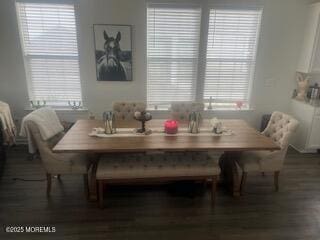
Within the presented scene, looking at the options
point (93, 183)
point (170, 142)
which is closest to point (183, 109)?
point (170, 142)

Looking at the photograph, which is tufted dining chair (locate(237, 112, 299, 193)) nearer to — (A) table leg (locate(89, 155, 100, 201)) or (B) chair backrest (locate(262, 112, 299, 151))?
(B) chair backrest (locate(262, 112, 299, 151))

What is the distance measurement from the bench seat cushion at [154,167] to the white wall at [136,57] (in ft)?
5.65

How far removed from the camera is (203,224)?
221cm

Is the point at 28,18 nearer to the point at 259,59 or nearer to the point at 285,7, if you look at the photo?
the point at 259,59

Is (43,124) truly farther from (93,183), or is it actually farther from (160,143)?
(160,143)

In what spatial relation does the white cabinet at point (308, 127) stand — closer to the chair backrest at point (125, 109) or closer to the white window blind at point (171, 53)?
the white window blind at point (171, 53)

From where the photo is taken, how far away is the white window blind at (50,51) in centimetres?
349

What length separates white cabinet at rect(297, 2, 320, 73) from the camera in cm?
351

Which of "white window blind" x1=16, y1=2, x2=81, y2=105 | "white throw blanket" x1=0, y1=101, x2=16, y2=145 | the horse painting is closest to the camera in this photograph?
"white throw blanket" x1=0, y1=101, x2=16, y2=145

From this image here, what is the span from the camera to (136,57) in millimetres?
3754

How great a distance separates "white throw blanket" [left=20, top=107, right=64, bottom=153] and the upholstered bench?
65 cm

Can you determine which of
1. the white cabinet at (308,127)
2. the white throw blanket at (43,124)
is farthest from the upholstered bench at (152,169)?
the white cabinet at (308,127)

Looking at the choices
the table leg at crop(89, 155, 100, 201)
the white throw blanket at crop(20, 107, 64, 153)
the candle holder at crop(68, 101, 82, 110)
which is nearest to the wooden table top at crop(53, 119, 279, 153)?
the white throw blanket at crop(20, 107, 64, 153)

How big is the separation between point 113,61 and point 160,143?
2.02 meters
